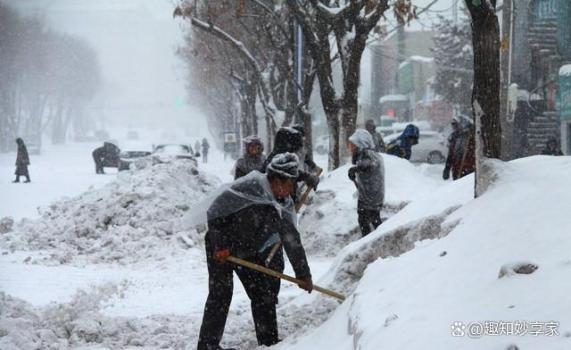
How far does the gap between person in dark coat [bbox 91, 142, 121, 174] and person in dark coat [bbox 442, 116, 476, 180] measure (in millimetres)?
24548

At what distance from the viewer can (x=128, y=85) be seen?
5974 inches

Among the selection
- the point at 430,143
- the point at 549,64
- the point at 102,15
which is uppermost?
the point at 102,15

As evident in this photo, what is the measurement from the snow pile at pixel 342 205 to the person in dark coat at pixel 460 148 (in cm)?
56

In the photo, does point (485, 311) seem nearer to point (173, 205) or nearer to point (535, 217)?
point (535, 217)

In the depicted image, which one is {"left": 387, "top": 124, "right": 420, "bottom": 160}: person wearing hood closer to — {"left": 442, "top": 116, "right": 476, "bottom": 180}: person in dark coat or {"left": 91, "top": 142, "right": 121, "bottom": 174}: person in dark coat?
{"left": 442, "top": 116, "right": 476, "bottom": 180}: person in dark coat

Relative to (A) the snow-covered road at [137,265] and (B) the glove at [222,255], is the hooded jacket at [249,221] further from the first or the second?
(A) the snow-covered road at [137,265]

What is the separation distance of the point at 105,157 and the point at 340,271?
29.9 metres

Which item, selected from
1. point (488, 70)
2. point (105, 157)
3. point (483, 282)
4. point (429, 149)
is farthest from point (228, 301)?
point (105, 157)

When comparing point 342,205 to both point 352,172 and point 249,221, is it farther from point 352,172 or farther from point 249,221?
point 249,221

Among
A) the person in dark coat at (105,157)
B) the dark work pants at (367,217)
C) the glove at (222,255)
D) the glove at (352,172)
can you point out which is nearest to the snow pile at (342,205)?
the dark work pants at (367,217)

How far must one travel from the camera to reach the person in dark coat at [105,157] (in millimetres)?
33688

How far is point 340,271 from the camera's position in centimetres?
624

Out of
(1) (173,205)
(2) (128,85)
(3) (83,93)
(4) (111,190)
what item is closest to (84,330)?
(1) (173,205)

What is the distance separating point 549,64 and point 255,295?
25446mm
